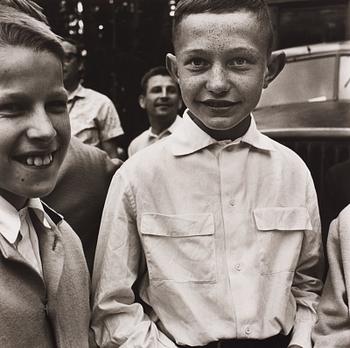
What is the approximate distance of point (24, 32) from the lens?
144 cm

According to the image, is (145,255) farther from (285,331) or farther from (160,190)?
(285,331)

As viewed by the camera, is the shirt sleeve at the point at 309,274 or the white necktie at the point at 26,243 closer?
the white necktie at the point at 26,243

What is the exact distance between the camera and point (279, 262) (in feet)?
6.24

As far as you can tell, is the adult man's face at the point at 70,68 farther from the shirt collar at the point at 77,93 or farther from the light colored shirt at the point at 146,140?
the light colored shirt at the point at 146,140

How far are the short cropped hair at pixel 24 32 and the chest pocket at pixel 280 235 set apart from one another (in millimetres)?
814

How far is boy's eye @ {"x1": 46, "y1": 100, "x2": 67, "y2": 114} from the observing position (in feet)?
4.86

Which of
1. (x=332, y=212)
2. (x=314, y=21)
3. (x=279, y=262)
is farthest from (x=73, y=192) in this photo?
(x=314, y=21)

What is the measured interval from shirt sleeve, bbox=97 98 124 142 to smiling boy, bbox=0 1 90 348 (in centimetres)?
357

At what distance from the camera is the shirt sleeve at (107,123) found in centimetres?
513

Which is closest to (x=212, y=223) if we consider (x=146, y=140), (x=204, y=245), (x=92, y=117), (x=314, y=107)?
(x=204, y=245)

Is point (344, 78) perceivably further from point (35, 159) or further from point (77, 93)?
point (35, 159)

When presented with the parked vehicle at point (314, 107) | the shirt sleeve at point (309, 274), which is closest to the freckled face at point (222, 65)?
the shirt sleeve at point (309, 274)

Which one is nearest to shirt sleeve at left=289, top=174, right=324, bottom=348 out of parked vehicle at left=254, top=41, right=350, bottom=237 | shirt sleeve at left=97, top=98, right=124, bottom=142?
parked vehicle at left=254, top=41, right=350, bottom=237

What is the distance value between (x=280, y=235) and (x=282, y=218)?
0.05 m
